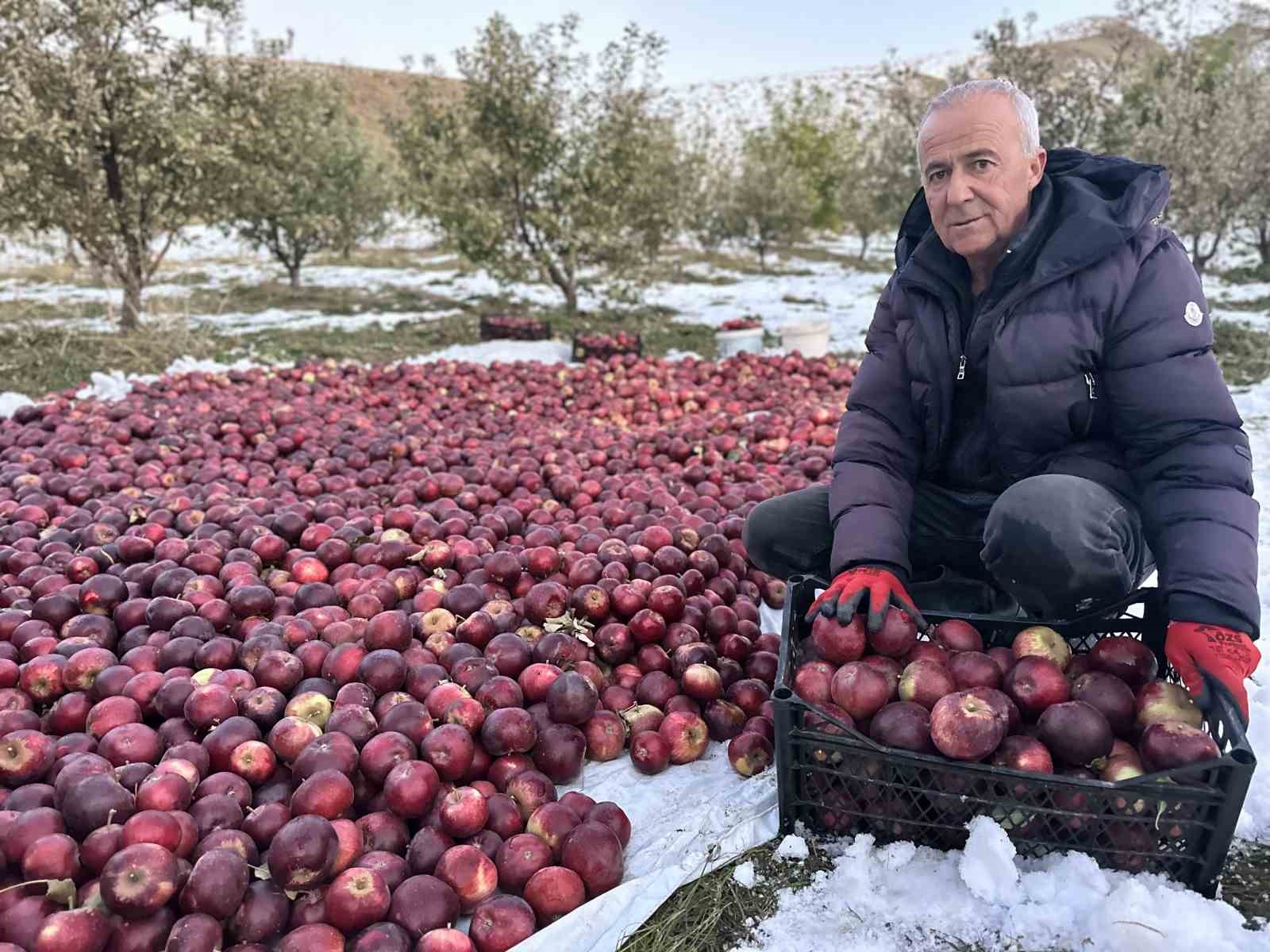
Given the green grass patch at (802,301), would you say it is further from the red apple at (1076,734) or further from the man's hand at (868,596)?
the red apple at (1076,734)

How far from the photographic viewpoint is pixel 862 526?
2.65 meters

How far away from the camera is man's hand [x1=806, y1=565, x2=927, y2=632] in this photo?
242 centimetres

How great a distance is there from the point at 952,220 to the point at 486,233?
12.3m

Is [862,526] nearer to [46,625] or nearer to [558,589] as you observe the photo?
[558,589]

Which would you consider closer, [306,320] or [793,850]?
[793,850]

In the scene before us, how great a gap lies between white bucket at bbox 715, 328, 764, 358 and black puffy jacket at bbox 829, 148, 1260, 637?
7.69 m

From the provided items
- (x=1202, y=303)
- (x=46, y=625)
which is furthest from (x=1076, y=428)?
(x=46, y=625)

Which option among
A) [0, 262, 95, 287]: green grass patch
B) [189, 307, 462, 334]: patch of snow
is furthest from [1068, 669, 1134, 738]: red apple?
[0, 262, 95, 287]: green grass patch

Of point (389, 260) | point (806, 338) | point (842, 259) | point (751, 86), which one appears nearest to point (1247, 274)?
point (806, 338)

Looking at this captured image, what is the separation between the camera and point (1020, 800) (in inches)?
80.5

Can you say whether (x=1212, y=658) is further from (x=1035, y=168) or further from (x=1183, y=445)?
(x=1035, y=168)

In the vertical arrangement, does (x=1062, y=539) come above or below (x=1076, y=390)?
below

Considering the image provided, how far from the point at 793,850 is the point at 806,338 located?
28.1ft

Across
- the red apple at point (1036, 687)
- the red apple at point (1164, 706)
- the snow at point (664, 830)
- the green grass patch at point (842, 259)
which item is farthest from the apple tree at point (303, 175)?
the red apple at point (1164, 706)
